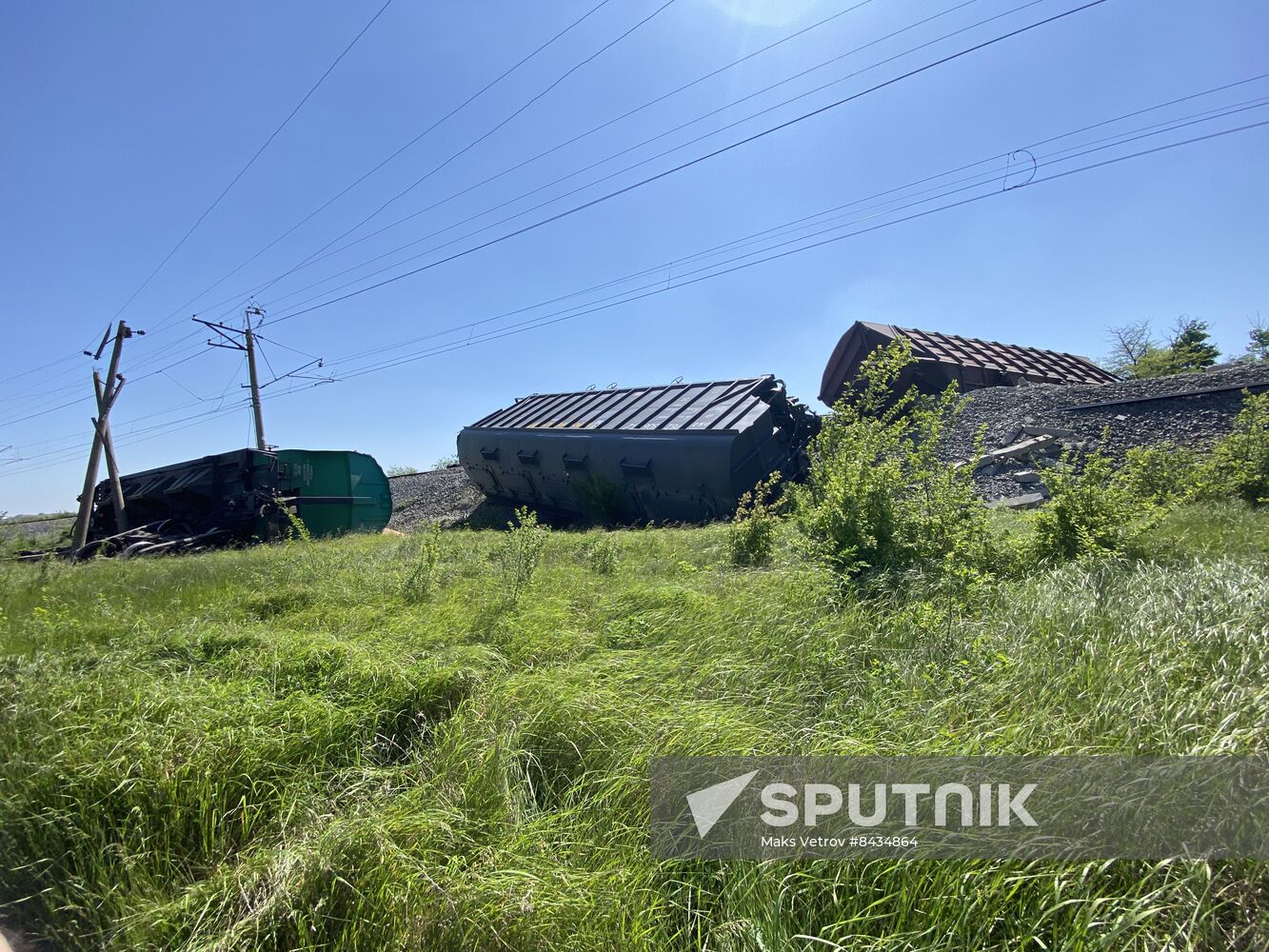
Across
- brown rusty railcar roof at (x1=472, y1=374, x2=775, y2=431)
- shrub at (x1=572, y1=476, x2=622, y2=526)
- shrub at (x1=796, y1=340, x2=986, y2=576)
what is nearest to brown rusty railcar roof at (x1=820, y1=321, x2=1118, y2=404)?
brown rusty railcar roof at (x1=472, y1=374, x2=775, y2=431)

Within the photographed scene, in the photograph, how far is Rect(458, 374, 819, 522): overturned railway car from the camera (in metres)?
10.0

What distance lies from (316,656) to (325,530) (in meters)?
10.9

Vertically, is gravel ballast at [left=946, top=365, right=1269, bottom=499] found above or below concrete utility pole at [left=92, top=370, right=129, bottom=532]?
below

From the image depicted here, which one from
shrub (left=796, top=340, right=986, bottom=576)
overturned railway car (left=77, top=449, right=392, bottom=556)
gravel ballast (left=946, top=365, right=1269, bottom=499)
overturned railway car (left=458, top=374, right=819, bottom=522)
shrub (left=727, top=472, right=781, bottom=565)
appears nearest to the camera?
shrub (left=796, top=340, right=986, bottom=576)

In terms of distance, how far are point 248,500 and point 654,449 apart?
27.6ft

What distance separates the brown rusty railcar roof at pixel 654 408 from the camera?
1066 cm

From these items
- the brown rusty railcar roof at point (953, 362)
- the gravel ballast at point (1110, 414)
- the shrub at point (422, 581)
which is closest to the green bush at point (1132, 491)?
the gravel ballast at point (1110, 414)

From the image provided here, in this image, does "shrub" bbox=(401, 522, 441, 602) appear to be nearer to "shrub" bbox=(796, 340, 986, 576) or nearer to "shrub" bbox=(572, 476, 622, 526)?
"shrub" bbox=(796, 340, 986, 576)

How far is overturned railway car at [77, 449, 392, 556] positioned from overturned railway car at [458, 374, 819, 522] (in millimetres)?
3441

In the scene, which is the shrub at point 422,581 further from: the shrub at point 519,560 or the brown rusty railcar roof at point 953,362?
the brown rusty railcar roof at point 953,362

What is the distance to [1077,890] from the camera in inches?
58.7

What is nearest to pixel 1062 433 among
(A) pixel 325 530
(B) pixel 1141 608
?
(B) pixel 1141 608

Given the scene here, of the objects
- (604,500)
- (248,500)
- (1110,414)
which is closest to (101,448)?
(248,500)

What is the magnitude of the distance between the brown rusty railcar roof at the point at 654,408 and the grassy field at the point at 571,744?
6.72 meters
